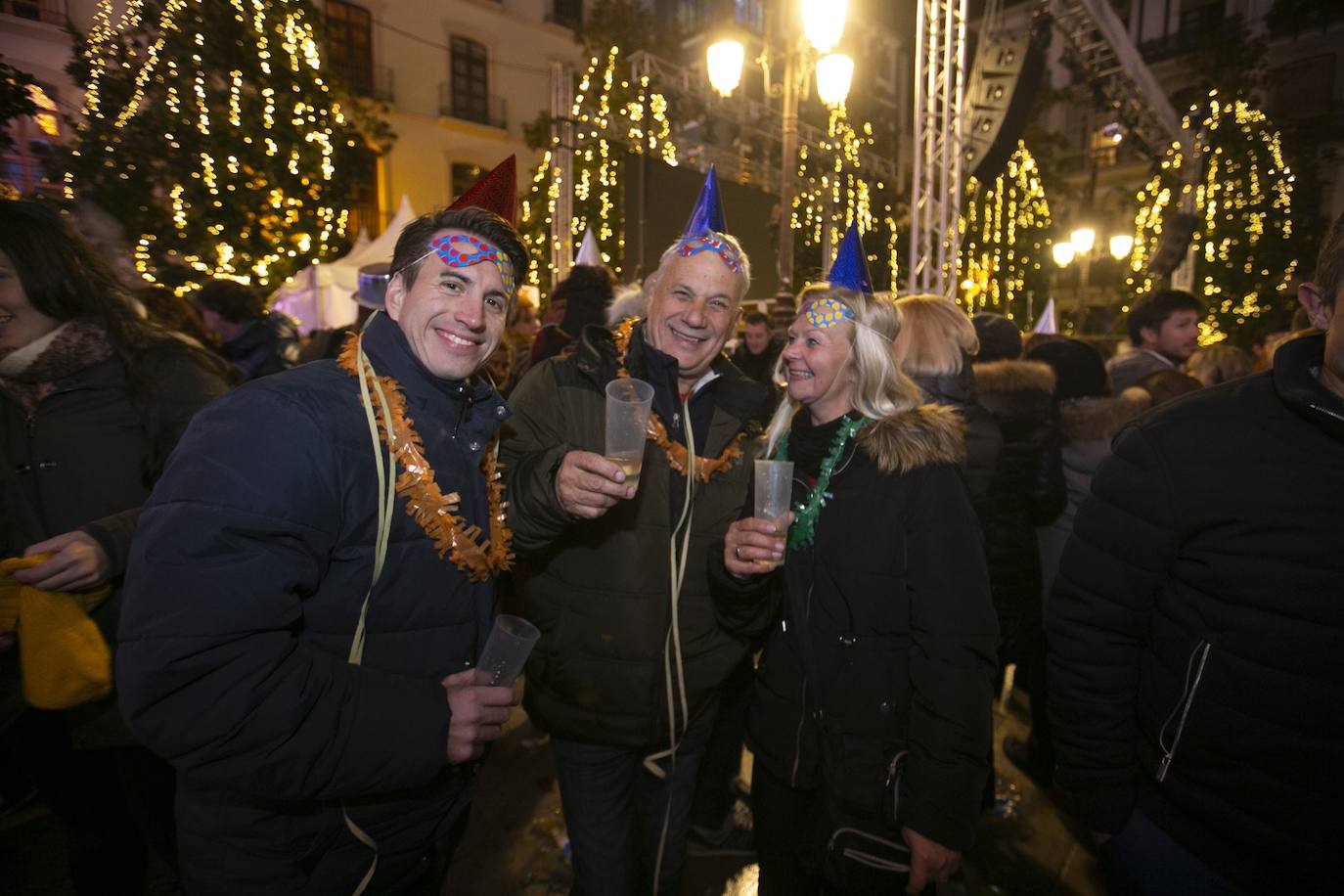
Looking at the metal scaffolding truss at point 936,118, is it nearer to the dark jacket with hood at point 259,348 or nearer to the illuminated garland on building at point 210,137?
the dark jacket with hood at point 259,348

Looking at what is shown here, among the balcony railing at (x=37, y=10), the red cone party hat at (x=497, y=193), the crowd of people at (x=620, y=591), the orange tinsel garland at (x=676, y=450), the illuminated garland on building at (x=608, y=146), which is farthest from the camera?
the illuminated garland on building at (x=608, y=146)

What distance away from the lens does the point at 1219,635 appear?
1.58m

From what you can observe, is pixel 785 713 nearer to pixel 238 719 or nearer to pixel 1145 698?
pixel 1145 698

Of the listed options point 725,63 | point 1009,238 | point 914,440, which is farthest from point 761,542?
point 1009,238

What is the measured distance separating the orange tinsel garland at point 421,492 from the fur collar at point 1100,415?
134 inches

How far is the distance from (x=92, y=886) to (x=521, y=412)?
2.41 metres

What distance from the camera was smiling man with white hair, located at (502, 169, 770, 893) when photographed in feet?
7.09

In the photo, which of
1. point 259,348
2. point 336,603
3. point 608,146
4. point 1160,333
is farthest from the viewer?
point 608,146

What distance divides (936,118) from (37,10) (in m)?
7.74

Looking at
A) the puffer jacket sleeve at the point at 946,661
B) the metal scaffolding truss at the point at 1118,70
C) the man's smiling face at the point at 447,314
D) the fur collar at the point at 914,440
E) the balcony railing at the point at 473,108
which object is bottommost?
the puffer jacket sleeve at the point at 946,661

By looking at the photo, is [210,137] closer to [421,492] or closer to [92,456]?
[92,456]

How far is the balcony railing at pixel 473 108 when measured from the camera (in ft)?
74.9

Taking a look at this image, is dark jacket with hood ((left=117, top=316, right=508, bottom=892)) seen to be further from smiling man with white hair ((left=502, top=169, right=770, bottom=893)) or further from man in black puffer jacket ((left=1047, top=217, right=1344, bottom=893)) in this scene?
man in black puffer jacket ((left=1047, top=217, right=1344, bottom=893))

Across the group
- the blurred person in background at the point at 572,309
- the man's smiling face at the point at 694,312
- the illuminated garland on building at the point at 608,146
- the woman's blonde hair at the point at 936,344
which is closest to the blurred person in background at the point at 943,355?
the woman's blonde hair at the point at 936,344
